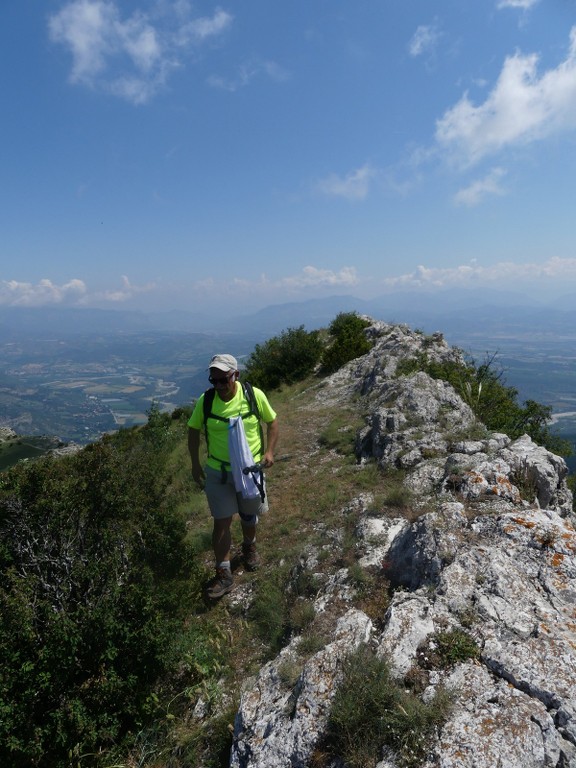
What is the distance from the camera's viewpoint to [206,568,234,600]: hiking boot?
5.30 m

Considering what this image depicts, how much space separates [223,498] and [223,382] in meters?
1.54

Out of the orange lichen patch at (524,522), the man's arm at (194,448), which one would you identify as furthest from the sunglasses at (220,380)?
the orange lichen patch at (524,522)

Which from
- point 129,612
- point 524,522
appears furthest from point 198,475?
point 524,522

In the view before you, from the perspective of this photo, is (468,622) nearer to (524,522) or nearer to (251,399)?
(524,522)

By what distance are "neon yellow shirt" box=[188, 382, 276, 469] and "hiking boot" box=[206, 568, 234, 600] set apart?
5.06ft

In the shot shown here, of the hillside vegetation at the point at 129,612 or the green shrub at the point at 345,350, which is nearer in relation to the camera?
the hillside vegetation at the point at 129,612

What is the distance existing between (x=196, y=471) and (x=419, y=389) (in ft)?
23.1

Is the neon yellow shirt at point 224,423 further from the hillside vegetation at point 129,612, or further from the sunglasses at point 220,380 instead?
the hillside vegetation at point 129,612

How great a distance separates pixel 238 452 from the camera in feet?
16.1

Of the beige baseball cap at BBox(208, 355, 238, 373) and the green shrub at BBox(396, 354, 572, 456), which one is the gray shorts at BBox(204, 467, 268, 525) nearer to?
the beige baseball cap at BBox(208, 355, 238, 373)

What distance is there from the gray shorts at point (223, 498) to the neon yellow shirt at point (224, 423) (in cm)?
18

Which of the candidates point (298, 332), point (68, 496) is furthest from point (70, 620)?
point (298, 332)

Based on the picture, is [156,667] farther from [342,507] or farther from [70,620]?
[342,507]

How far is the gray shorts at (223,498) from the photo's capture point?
516cm
